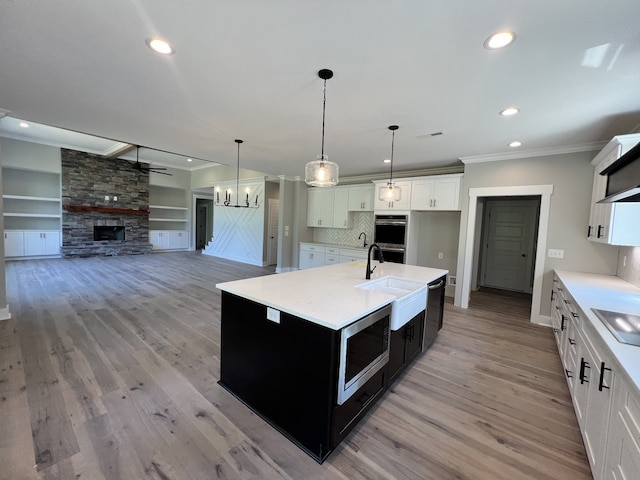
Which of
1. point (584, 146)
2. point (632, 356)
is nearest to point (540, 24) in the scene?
point (632, 356)

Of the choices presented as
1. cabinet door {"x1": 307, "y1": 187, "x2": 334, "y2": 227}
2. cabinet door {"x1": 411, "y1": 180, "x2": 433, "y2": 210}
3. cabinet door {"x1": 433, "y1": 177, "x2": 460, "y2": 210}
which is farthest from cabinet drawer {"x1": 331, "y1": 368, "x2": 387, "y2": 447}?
cabinet door {"x1": 307, "y1": 187, "x2": 334, "y2": 227}

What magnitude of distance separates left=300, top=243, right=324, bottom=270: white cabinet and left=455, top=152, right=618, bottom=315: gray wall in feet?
13.3

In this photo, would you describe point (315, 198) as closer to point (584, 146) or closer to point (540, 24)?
point (584, 146)

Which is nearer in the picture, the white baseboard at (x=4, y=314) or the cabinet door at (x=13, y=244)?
the white baseboard at (x=4, y=314)

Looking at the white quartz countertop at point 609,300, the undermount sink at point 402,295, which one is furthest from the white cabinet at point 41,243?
the white quartz countertop at point 609,300

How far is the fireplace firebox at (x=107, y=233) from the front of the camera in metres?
8.64

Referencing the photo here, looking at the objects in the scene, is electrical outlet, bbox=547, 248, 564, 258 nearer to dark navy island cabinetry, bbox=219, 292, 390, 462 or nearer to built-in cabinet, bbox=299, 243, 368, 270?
built-in cabinet, bbox=299, 243, 368, 270

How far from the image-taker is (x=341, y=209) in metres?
6.65

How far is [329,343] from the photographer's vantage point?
1.56m

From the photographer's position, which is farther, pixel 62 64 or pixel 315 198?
pixel 315 198

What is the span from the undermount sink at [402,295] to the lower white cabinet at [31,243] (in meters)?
9.78

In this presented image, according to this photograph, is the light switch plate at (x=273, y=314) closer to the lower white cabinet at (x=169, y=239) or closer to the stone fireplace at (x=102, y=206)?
the stone fireplace at (x=102, y=206)

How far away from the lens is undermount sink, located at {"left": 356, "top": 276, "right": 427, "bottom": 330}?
213 centimetres

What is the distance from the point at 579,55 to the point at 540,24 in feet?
1.76
